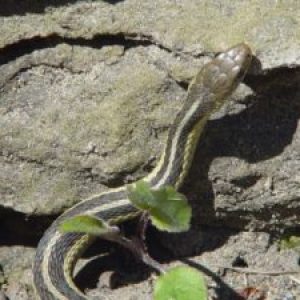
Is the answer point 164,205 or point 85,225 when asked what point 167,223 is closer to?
point 164,205

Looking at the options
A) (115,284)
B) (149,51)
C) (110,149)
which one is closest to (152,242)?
(115,284)

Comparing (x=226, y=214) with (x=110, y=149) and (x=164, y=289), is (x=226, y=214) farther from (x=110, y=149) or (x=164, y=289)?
(x=164, y=289)

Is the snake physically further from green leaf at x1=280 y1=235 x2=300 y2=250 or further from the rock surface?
green leaf at x1=280 y1=235 x2=300 y2=250

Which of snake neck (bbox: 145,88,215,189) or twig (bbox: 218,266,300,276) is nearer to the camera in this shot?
snake neck (bbox: 145,88,215,189)

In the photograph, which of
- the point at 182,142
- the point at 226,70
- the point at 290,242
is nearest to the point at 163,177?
the point at 182,142

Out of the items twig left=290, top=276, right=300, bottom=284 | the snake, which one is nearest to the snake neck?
the snake

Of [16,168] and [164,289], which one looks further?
[16,168]
